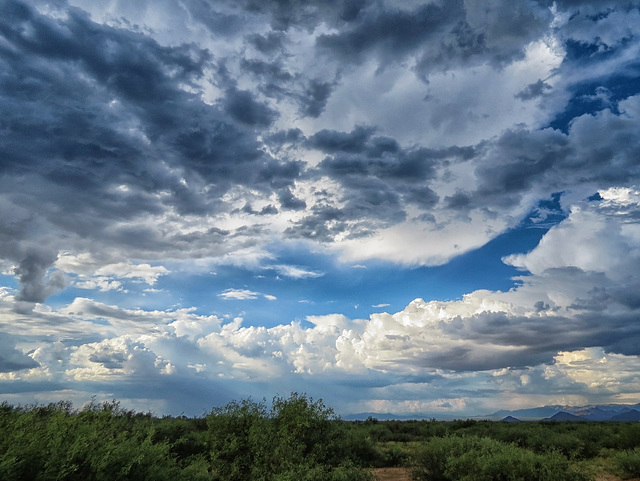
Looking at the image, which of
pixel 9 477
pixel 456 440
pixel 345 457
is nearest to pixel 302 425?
pixel 345 457

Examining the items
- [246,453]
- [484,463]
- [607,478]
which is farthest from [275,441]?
[607,478]

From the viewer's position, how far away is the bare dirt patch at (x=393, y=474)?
26.5 meters

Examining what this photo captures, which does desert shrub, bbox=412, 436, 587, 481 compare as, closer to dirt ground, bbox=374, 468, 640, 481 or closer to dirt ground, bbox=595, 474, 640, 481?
dirt ground, bbox=374, 468, 640, 481

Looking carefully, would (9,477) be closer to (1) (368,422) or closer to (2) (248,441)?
(2) (248,441)

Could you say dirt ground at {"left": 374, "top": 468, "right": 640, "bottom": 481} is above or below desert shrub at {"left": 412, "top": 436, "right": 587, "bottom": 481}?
below

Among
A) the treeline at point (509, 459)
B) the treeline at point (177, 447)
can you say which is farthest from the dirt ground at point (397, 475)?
the treeline at point (177, 447)

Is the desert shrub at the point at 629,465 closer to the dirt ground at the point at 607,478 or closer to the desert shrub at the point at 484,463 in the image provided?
the dirt ground at the point at 607,478

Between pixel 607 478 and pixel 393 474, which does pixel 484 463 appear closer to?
pixel 393 474

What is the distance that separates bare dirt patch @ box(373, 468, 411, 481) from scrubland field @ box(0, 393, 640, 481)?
0.17 metres

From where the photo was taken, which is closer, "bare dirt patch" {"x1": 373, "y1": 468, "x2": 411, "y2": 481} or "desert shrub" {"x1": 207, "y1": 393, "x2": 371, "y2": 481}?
"desert shrub" {"x1": 207, "y1": 393, "x2": 371, "y2": 481}

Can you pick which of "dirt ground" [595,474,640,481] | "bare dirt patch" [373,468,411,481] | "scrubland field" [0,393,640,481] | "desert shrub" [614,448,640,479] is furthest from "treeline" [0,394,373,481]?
"desert shrub" [614,448,640,479]

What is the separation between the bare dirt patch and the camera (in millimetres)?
26547

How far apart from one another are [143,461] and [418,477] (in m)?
16.9

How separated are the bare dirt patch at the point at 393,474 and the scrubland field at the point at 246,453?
173 mm
